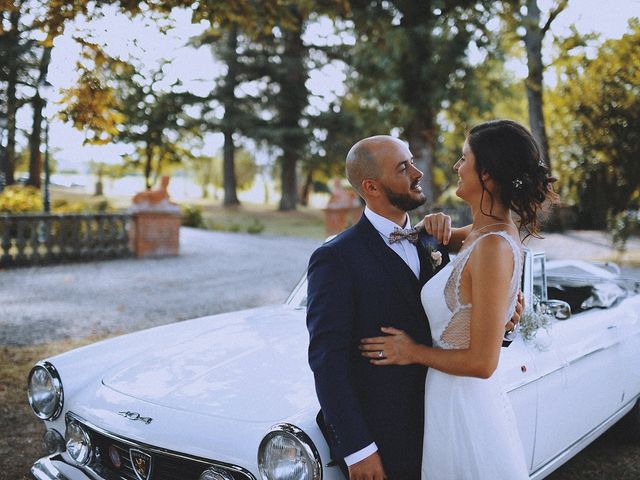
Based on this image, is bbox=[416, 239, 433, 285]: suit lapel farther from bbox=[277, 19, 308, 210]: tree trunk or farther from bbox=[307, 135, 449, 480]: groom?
bbox=[277, 19, 308, 210]: tree trunk

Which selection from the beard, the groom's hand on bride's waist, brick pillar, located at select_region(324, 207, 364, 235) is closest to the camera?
the groom's hand on bride's waist

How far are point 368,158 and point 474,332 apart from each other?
2.25 ft

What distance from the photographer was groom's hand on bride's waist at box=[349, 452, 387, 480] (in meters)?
1.98

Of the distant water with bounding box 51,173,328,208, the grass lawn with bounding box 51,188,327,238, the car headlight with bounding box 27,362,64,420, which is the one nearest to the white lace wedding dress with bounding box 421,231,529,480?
the car headlight with bounding box 27,362,64,420

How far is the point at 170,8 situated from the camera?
595cm

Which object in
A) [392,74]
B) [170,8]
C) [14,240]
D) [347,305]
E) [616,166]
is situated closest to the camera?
[347,305]

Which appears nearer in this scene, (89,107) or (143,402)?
(143,402)

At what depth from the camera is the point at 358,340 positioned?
212 centimetres

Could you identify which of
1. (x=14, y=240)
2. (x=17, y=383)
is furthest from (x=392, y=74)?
(x=17, y=383)

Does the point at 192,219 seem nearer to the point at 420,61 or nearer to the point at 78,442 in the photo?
the point at 420,61

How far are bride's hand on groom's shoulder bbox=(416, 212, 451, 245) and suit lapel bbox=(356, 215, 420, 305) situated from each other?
0.90 ft

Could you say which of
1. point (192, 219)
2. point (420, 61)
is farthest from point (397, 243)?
point (192, 219)

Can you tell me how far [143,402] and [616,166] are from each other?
1369cm

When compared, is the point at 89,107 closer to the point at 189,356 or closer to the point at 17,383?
the point at 17,383
